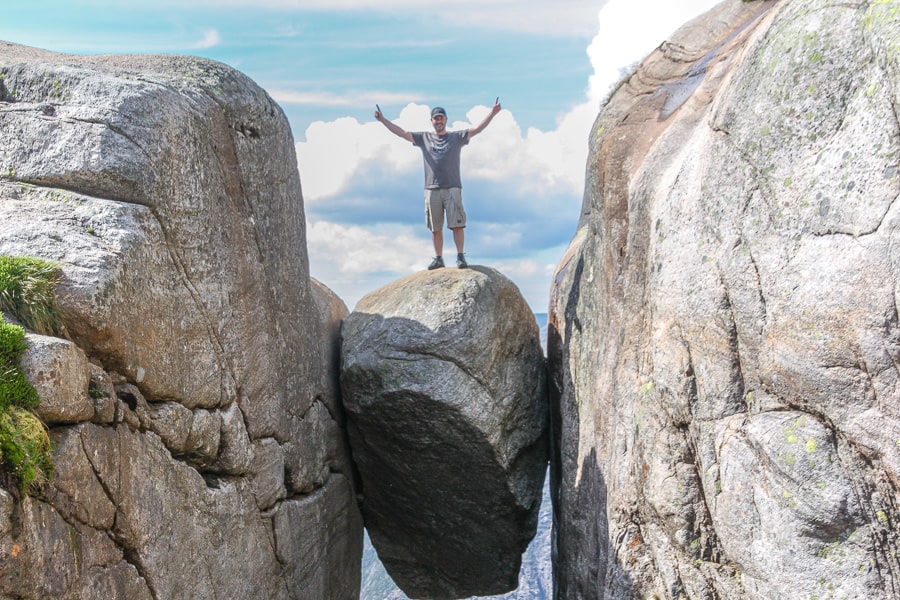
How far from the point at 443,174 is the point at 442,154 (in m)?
0.42

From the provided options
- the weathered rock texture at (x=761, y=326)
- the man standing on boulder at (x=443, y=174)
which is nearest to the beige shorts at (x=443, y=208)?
the man standing on boulder at (x=443, y=174)

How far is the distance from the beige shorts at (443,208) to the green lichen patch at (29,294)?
403 inches

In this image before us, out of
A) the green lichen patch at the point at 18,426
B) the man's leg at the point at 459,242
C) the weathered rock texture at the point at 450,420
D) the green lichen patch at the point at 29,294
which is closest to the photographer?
the green lichen patch at the point at 18,426

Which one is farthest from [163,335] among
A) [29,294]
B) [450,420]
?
[450,420]

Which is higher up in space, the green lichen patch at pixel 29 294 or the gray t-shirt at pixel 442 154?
the gray t-shirt at pixel 442 154

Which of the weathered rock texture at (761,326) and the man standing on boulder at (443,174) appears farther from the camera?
the man standing on boulder at (443,174)

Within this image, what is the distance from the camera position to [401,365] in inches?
612

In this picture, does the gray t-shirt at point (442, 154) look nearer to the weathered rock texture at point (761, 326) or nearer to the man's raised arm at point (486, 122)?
the man's raised arm at point (486, 122)

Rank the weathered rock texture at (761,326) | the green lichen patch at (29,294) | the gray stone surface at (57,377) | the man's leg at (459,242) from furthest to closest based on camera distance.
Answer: the man's leg at (459,242) < the green lichen patch at (29,294) < the weathered rock texture at (761,326) < the gray stone surface at (57,377)

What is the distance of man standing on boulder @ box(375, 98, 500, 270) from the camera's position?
1812 centimetres

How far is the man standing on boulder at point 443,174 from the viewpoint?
714 inches

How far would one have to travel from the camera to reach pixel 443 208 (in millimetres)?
18516

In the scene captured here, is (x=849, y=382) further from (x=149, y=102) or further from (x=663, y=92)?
(x=149, y=102)

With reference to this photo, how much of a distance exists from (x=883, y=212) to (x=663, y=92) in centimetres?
617
